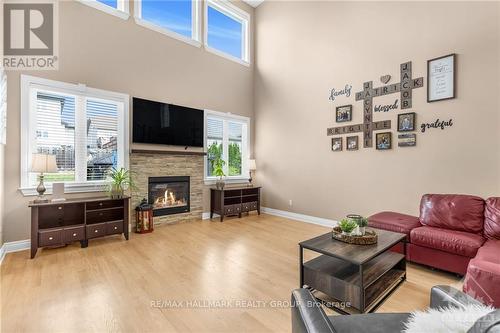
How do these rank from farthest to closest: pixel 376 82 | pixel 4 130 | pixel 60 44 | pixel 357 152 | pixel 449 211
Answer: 1. pixel 357 152
2. pixel 376 82
3. pixel 60 44
4. pixel 4 130
5. pixel 449 211

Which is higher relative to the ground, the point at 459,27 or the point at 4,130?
the point at 459,27

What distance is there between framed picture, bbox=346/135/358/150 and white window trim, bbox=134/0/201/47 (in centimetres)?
373

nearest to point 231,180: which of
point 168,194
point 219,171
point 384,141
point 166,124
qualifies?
point 219,171

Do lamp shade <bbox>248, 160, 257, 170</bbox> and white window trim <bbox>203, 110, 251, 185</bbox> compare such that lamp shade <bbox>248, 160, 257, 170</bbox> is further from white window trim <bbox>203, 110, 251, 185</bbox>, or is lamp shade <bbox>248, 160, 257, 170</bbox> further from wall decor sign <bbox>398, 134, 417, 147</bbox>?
wall decor sign <bbox>398, 134, 417, 147</bbox>

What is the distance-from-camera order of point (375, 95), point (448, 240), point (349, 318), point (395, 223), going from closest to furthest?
point (349, 318) < point (448, 240) < point (395, 223) < point (375, 95)

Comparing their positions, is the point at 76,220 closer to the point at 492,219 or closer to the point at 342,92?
the point at 342,92

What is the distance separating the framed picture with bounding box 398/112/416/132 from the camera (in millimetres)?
3703

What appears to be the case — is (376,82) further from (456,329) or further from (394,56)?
(456,329)

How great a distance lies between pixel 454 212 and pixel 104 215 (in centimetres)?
481

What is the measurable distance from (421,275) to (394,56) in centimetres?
326

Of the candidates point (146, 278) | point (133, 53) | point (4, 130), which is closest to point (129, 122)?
point (133, 53)

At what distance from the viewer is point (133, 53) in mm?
4406

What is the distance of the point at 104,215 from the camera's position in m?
3.79

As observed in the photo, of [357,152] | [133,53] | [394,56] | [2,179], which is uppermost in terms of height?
[133,53]
